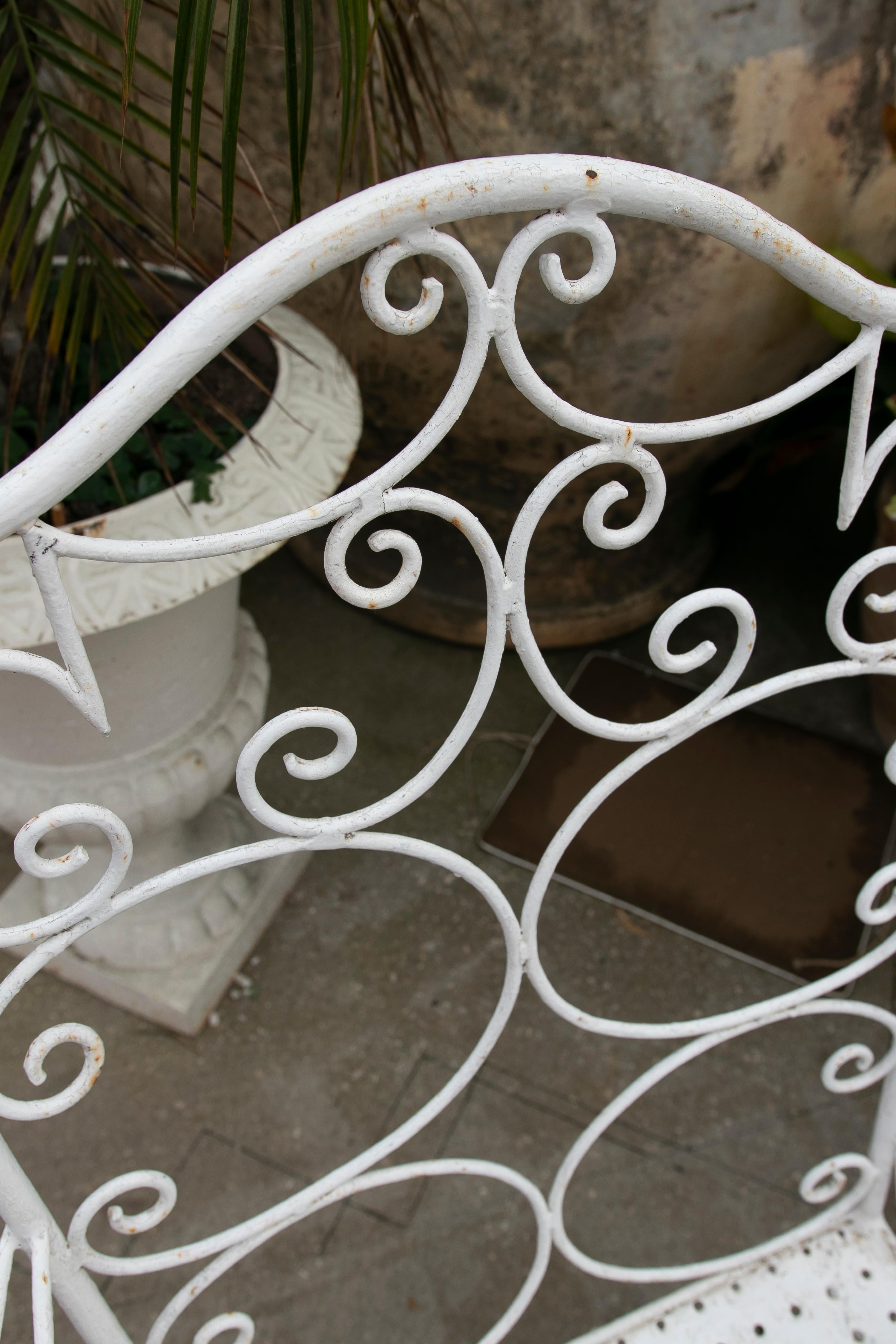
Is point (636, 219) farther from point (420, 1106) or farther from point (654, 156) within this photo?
point (420, 1106)

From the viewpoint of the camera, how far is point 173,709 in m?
1.26

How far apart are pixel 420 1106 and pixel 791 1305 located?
617 millimetres

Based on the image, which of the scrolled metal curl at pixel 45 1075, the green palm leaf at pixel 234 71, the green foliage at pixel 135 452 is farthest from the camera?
the green foliage at pixel 135 452

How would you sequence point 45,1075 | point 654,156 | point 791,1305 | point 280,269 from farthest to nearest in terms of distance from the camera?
point 654,156, point 791,1305, point 45,1075, point 280,269

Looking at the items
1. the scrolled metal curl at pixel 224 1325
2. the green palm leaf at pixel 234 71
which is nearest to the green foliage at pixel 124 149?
the green palm leaf at pixel 234 71

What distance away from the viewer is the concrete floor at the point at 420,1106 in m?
1.24

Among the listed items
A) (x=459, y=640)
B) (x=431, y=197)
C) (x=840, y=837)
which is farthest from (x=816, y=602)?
(x=431, y=197)

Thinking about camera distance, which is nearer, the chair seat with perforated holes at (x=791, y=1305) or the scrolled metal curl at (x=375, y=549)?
the scrolled metal curl at (x=375, y=549)

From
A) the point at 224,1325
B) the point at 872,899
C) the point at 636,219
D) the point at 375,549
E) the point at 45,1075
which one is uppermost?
the point at 636,219

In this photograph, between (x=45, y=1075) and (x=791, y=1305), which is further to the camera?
(x=791, y=1305)

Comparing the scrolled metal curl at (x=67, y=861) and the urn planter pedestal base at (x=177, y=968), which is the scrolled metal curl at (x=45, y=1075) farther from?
the urn planter pedestal base at (x=177, y=968)

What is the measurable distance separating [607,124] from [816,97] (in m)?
0.28

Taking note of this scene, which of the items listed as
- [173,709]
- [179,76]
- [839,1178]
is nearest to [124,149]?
[179,76]

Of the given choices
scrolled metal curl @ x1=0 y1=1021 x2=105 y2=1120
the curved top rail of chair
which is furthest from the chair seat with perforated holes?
the curved top rail of chair
